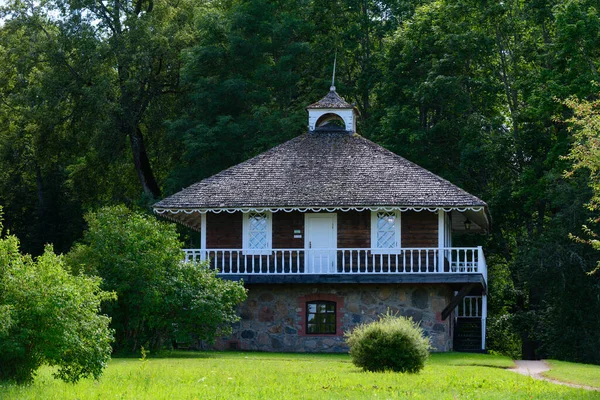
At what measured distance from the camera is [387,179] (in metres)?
33.3

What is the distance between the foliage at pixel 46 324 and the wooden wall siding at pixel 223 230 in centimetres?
1615

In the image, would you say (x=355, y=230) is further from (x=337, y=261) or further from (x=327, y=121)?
(x=327, y=121)

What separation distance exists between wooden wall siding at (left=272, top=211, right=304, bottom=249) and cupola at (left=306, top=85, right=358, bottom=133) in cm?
466

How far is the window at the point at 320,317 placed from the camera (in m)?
32.0

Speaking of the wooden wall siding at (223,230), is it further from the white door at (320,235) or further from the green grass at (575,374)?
the green grass at (575,374)

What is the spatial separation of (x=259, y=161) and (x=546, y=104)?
1002cm

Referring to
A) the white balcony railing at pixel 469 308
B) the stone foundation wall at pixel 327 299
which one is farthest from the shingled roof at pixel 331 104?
the white balcony railing at pixel 469 308

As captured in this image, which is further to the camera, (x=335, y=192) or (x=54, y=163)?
(x=54, y=163)

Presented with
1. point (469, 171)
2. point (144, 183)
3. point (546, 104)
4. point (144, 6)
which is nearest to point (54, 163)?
point (144, 183)

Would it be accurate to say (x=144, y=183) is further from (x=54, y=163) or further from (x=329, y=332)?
(x=329, y=332)

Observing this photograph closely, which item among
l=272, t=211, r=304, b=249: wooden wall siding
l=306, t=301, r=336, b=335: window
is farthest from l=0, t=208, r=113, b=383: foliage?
l=272, t=211, r=304, b=249: wooden wall siding

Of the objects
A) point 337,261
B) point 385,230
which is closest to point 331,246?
point 337,261

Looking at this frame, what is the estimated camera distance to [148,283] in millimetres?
26031

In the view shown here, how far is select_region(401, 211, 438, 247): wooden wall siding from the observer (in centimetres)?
3281
